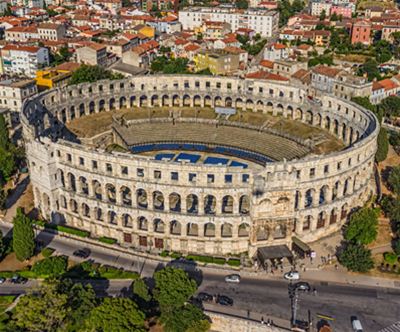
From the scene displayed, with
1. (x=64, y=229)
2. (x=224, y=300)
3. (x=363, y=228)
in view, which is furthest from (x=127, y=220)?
(x=363, y=228)

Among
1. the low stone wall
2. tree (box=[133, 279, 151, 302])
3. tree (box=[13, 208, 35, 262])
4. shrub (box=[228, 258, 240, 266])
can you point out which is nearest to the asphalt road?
the low stone wall

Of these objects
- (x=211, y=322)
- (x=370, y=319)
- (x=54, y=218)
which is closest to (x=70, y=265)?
(x=54, y=218)

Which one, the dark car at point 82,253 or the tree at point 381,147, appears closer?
the dark car at point 82,253

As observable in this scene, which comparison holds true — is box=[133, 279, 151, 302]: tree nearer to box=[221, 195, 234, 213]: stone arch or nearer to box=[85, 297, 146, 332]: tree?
box=[85, 297, 146, 332]: tree

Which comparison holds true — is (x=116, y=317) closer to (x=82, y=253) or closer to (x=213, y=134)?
(x=82, y=253)

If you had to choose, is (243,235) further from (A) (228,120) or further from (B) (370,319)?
(A) (228,120)


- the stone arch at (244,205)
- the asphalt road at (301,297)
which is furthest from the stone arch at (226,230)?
the asphalt road at (301,297)

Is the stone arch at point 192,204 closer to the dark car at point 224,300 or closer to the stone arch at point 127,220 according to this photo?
the stone arch at point 127,220
